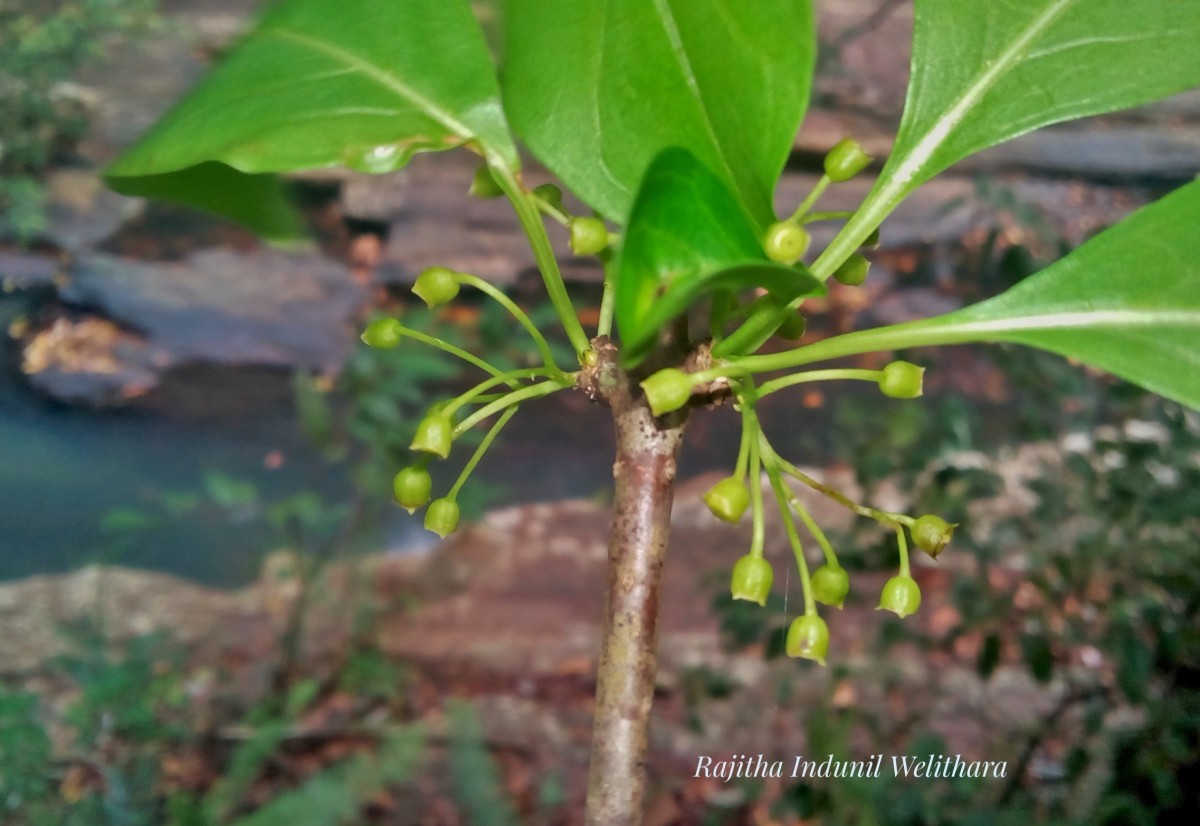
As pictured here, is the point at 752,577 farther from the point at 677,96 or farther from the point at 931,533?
the point at 677,96

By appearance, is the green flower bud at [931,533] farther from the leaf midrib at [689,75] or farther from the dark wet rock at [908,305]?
the dark wet rock at [908,305]

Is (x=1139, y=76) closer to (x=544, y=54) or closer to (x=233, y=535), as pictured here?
(x=544, y=54)

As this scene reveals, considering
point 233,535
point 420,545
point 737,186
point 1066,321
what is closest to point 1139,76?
point 1066,321

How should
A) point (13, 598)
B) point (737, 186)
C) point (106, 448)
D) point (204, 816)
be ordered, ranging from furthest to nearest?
point (106, 448), point (13, 598), point (204, 816), point (737, 186)

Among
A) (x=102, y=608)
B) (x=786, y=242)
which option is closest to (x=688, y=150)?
(x=786, y=242)

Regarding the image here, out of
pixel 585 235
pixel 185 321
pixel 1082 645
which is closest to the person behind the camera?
pixel 585 235

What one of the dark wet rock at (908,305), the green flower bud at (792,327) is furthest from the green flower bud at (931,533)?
the dark wet rock at (908,305)
